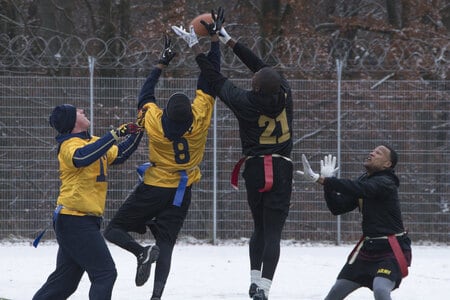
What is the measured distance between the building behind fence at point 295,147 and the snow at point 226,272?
14.0 inches

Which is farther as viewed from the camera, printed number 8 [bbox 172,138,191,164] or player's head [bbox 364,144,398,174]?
printed number 8 [bbox 172,138,191,164]

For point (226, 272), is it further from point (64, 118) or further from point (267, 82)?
point (64, 118)

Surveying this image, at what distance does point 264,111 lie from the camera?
27.2 ft

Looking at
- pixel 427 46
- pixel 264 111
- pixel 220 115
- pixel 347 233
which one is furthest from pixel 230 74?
pixel 264 111

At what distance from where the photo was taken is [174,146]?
8.69 m

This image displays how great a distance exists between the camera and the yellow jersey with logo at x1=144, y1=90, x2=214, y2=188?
8.66 m

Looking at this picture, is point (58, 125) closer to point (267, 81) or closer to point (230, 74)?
point (267, 81)

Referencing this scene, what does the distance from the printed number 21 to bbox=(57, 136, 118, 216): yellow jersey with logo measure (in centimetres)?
139

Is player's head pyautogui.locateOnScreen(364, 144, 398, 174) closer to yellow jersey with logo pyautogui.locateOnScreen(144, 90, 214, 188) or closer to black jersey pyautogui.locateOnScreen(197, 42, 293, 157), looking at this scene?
black jersey pyautogui.locateOnScreen(197, 42, 293, 157)

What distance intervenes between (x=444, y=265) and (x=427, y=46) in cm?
573

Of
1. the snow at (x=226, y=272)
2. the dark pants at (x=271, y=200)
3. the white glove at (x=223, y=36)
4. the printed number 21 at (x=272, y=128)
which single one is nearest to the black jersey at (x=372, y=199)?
the dark pants at (x=271, y=200)

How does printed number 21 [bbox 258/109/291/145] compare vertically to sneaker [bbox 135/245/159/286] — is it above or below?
above

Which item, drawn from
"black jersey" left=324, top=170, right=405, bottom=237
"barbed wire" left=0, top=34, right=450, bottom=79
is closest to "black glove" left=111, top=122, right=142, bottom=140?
"black jersey" left=324, top=170, right=405, bottom=237

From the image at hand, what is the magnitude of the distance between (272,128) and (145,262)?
61.3 inches
